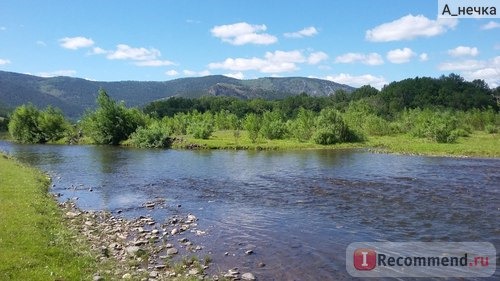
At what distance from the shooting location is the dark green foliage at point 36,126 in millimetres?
135250

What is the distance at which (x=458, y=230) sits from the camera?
23672mm

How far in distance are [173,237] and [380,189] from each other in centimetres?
2168

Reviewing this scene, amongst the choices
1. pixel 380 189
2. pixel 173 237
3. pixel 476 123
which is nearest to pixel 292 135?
pixel 476 123

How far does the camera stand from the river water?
2045 centimetres

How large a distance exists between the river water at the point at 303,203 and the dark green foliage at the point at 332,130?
4186cm

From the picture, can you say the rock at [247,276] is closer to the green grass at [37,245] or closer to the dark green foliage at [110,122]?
the green grass at [37,245]

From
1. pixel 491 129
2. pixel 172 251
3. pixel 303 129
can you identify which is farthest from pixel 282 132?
pixel 172 251

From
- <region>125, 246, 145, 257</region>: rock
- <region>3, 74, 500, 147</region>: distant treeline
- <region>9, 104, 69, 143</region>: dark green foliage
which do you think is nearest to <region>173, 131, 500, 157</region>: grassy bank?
<region>3, 74, 500, 147</region>: distant treeline

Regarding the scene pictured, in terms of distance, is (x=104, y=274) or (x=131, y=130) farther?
(x=131, y=130)

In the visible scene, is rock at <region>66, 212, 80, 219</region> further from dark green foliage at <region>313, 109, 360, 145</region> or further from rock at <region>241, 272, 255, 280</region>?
dark green foliage at <region>313, 109, 360, 145</region>

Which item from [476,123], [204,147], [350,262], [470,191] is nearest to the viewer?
[350,262]

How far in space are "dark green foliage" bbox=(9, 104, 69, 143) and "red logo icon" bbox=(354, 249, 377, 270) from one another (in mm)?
133932

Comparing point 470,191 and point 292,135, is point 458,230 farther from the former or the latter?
point 292,135

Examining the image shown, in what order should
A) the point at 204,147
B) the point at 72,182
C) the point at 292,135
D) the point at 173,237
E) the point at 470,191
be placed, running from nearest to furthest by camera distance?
the point at 173,237, the point at 470,191, the point at 72,182, the point at 204,147, the point at 292,135
